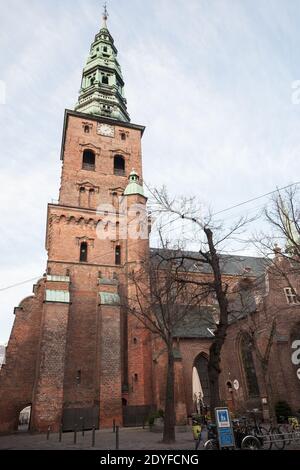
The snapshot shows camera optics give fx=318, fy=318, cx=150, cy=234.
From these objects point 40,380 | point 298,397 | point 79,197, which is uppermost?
point 79,197

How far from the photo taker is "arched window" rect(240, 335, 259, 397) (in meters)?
22.2

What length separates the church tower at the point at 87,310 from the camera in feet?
62.8

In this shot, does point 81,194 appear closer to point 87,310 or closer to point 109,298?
point 109,298

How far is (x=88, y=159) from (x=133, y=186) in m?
6.53

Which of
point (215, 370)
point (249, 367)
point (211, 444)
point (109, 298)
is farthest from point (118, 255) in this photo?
point (211, 444)

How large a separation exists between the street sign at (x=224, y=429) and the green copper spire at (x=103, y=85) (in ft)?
103

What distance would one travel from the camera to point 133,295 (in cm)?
2317

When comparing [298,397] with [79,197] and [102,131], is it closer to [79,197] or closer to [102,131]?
[79,197]

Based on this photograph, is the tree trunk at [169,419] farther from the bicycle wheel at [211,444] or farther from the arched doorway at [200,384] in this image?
the arched doorway at [200,384]

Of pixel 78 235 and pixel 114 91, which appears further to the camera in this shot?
pixel 114 91

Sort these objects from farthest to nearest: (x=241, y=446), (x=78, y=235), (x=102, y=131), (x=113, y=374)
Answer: (x=102, y=131) < (x=78, y=235) < (x=113, y=374) < (x=241, y=446)

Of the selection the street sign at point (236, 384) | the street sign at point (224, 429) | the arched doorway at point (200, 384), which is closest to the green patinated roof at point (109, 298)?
the arched doorway at point (200, 384)
